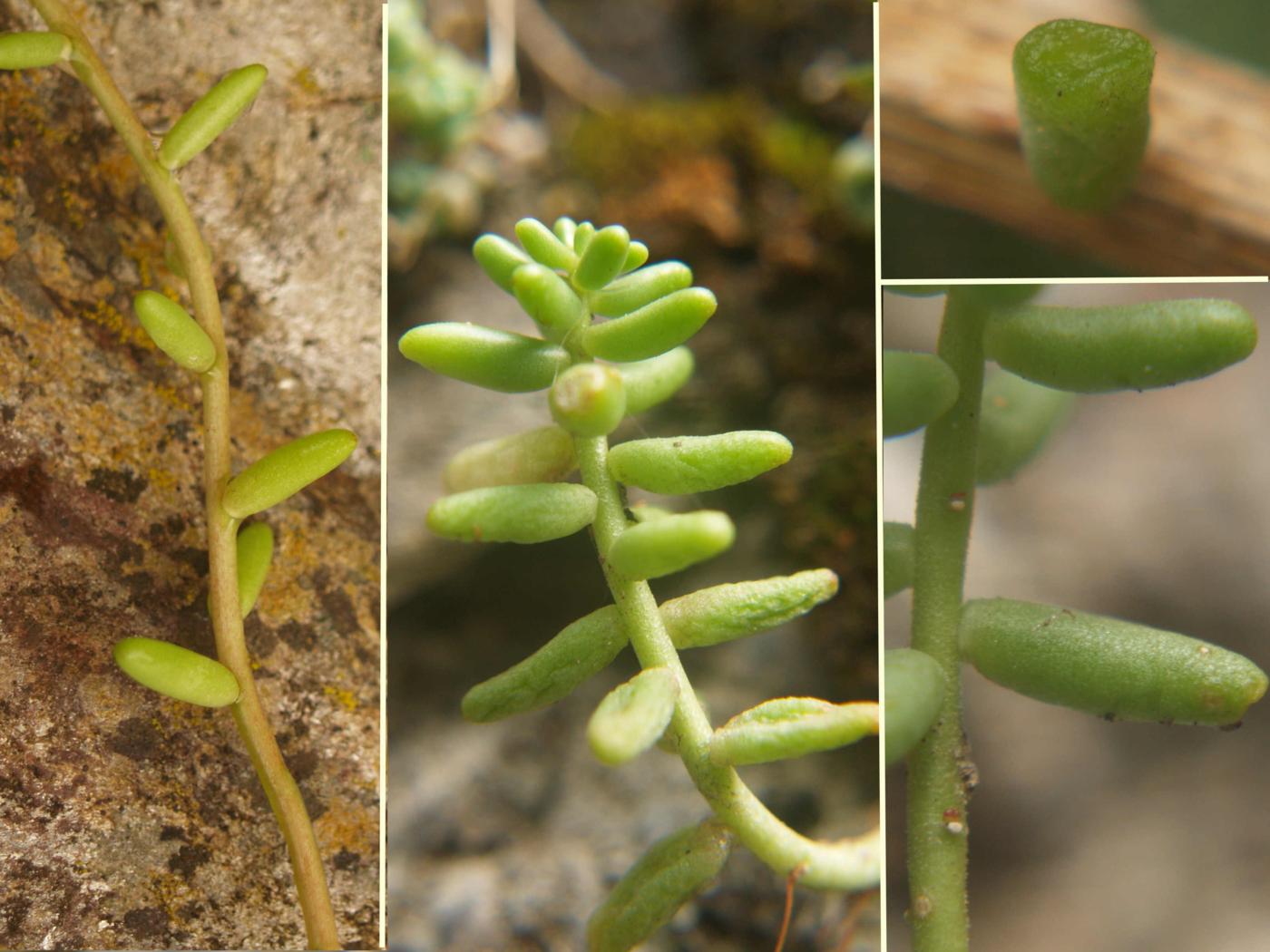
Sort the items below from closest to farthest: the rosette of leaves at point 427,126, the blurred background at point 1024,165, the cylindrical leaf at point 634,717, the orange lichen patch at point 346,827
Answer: the cylindrical leaf at point 634,717 < the orange lichen patch at point 346,827 < the blurred background at point 1024,165 < the rosette of leaves at point 427,126

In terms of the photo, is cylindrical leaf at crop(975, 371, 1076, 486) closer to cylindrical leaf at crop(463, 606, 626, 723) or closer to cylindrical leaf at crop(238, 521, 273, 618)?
cylindrical leaf at crop(463, 606, 626, 723)

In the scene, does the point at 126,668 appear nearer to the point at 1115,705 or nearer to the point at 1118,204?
the point at 1115,705

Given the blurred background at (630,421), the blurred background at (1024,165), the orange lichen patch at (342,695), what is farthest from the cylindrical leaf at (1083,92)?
the orange lichen patch at (342,695)

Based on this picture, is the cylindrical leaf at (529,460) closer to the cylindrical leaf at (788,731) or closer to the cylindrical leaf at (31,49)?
the cylindrical leaf at (788,731)

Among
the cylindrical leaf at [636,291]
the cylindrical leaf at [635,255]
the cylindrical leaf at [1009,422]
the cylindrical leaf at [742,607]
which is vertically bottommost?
the cylindrical leaf at [742,607]

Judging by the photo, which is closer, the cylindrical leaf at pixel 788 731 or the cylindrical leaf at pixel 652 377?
the cylindrical leaf at pixel 788 731

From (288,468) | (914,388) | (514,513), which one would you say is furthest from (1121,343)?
(288,468)

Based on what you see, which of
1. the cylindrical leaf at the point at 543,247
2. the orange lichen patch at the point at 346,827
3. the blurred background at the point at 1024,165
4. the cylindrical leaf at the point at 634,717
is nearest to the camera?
the cylindrical leaf at the point at 634,717
